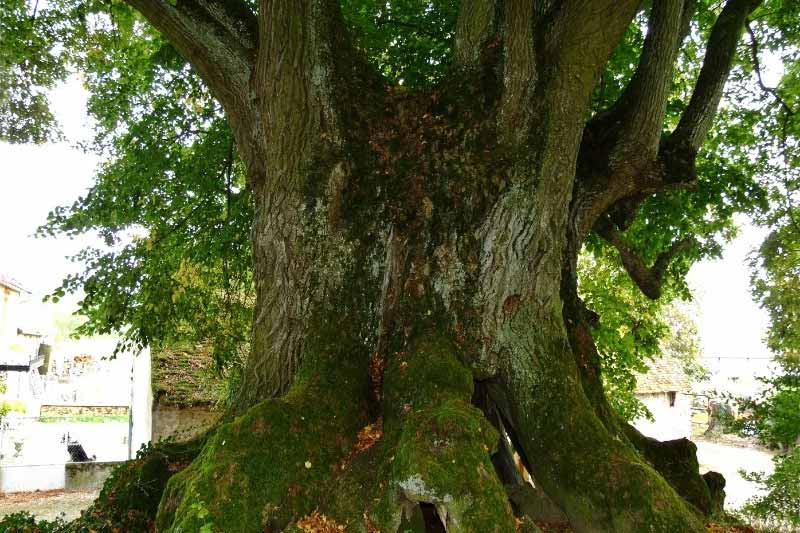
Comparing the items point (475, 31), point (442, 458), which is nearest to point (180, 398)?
point (475, 31)

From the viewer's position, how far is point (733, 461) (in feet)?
74.1

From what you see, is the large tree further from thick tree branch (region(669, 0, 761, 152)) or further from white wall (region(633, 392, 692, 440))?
white wall (region(633, 392, 692, 440))

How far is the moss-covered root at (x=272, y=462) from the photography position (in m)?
3.57

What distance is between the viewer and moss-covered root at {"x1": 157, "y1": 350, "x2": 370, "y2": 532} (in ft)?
11.7

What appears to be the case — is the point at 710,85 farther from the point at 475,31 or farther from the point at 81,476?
the point at 81,476

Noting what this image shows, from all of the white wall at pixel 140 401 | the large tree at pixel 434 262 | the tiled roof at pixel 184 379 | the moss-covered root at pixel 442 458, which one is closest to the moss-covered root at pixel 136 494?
the large tree at pixel 434 262

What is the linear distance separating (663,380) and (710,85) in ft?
66.2

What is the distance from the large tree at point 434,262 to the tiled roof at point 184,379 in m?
9.65

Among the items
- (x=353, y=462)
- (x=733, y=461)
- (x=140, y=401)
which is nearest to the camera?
Answer: (x=353, y=462)

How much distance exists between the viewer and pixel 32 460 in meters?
22.3

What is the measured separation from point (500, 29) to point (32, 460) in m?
24.8

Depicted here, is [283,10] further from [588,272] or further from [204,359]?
[204,359]

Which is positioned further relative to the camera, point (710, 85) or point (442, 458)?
point (710, 85)

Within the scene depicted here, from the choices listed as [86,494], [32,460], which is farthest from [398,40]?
[32,460]
